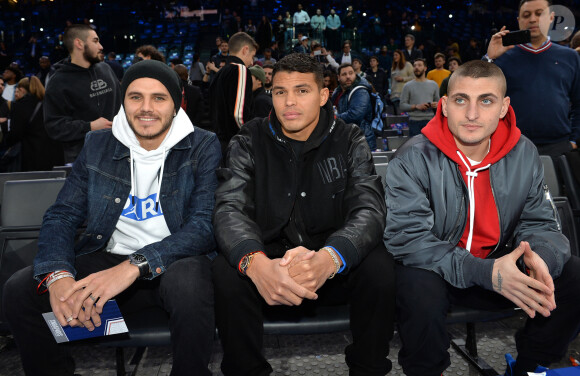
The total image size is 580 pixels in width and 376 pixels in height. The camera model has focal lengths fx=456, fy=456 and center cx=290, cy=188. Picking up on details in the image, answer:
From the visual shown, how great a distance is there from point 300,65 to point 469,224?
1.11 metres

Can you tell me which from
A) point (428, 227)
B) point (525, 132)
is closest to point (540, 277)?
point (428, 227)

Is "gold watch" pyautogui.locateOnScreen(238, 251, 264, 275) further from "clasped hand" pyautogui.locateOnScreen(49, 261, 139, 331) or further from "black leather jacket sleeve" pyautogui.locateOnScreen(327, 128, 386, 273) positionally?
"clasped hand" pyautogui.locateOnScreen(49, 261, 139, 331)

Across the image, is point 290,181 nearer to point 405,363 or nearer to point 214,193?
point 214,193

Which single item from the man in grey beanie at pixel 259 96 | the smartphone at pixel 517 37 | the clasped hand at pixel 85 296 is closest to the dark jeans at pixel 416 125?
the man in grey beanie at pixel 259 96

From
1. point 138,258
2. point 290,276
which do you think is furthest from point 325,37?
point 290,276

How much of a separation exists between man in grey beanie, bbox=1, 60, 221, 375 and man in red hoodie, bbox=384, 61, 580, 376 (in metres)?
0.84

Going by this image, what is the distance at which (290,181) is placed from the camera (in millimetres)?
2166

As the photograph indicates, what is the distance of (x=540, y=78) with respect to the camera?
124 inches

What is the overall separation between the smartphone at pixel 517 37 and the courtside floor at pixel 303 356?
1878mm

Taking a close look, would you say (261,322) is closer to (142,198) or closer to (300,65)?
(142,198)

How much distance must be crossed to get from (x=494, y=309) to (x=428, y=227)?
0.47 metres

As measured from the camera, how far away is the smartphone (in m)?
3.08

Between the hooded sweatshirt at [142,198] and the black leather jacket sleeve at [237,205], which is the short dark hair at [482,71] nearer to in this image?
the black leather jacket sleeve at [237,205]

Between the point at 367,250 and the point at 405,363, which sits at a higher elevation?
the point at 367,250
